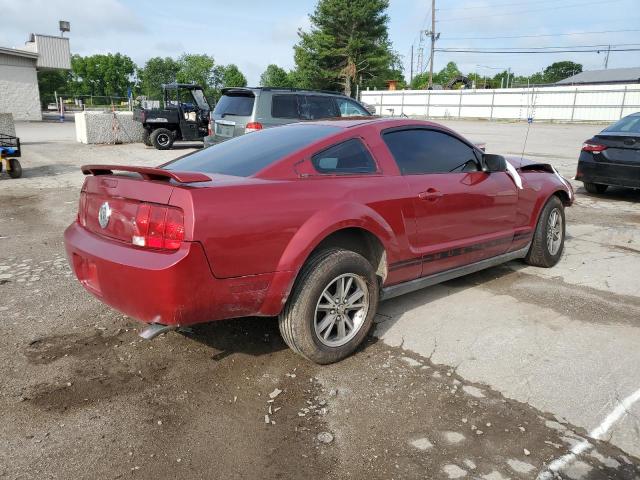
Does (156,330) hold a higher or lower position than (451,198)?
lower

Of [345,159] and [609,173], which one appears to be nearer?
[345,159]

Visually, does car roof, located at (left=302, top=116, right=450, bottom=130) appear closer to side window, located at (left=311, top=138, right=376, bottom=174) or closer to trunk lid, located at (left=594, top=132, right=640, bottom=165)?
side window, located at (left=311, top=138, right=376, bottom=174)

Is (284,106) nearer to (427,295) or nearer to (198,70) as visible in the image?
(427,295)

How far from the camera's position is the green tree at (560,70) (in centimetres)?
11266

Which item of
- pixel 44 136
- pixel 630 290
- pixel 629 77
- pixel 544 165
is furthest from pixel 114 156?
pixel 629 77

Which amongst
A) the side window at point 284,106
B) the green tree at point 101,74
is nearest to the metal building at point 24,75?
the side window at point 284,106

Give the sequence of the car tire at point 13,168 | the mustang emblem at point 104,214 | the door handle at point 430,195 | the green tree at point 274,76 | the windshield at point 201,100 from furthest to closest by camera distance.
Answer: the green tree at point 274,76 → the windshield at point 201,100 → the car tire at point 13,168 → the door handle at point 430,195 → the mustang emblem at point 104,214

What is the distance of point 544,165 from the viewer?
531cm

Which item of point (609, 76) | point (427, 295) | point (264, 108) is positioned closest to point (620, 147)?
point (427, 295)

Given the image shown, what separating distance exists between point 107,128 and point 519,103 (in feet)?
103

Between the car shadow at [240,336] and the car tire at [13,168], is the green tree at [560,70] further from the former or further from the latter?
the car shadow at [240,336]

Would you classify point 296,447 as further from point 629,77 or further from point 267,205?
point 629,77

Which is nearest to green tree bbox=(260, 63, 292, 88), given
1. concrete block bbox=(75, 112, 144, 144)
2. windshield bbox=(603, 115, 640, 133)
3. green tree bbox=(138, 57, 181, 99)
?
green tree bbox=(138, 57, 181, 99)

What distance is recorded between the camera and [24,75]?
34.0 metres
